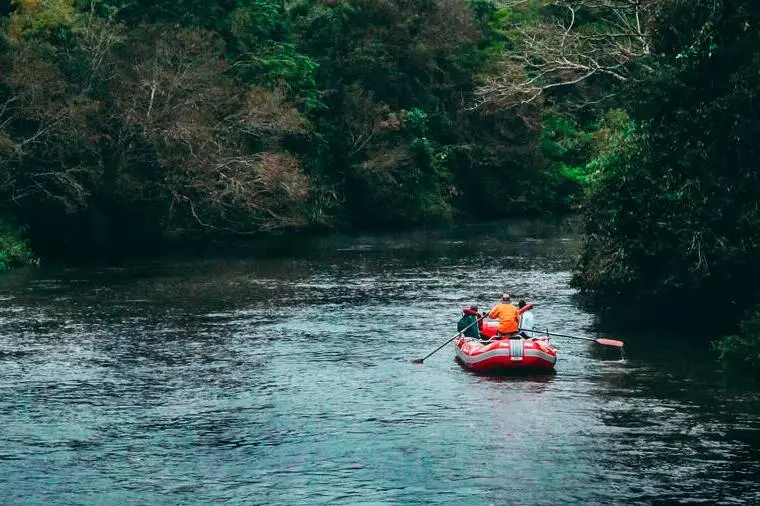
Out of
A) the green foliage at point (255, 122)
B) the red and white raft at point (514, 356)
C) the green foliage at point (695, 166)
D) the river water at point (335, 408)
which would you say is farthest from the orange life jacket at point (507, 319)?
the green foliage at point (255, 122)

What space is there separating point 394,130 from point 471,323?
41220 mm

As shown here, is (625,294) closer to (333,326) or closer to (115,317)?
(333,326)

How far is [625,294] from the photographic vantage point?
38062 mm

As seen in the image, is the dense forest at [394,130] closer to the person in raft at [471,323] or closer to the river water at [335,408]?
the river water at [335,408]

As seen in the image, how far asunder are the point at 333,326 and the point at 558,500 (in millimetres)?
17711

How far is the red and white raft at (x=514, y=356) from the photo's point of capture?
97.5 feet

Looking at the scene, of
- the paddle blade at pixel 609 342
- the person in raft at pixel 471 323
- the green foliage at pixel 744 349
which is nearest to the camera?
the green foliage at pixel 744 349

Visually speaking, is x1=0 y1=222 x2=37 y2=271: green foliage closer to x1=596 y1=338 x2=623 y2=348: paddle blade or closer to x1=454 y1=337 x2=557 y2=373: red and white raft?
x1=454 y1=337 x2=557 y2=373: red and white raft

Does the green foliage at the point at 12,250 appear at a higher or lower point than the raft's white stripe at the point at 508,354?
higher

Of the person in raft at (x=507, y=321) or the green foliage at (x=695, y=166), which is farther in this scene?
the person in raft at (x=507, y=321)

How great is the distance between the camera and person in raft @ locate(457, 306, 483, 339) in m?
33.2

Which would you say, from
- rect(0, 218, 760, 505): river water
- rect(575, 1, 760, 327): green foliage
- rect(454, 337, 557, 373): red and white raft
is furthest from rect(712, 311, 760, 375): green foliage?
rect(454, 337, 557, 373): red and white raft

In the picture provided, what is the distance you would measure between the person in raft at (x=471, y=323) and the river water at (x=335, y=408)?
0.67 m

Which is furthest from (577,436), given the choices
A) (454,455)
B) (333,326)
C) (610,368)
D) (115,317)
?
(115,317)
